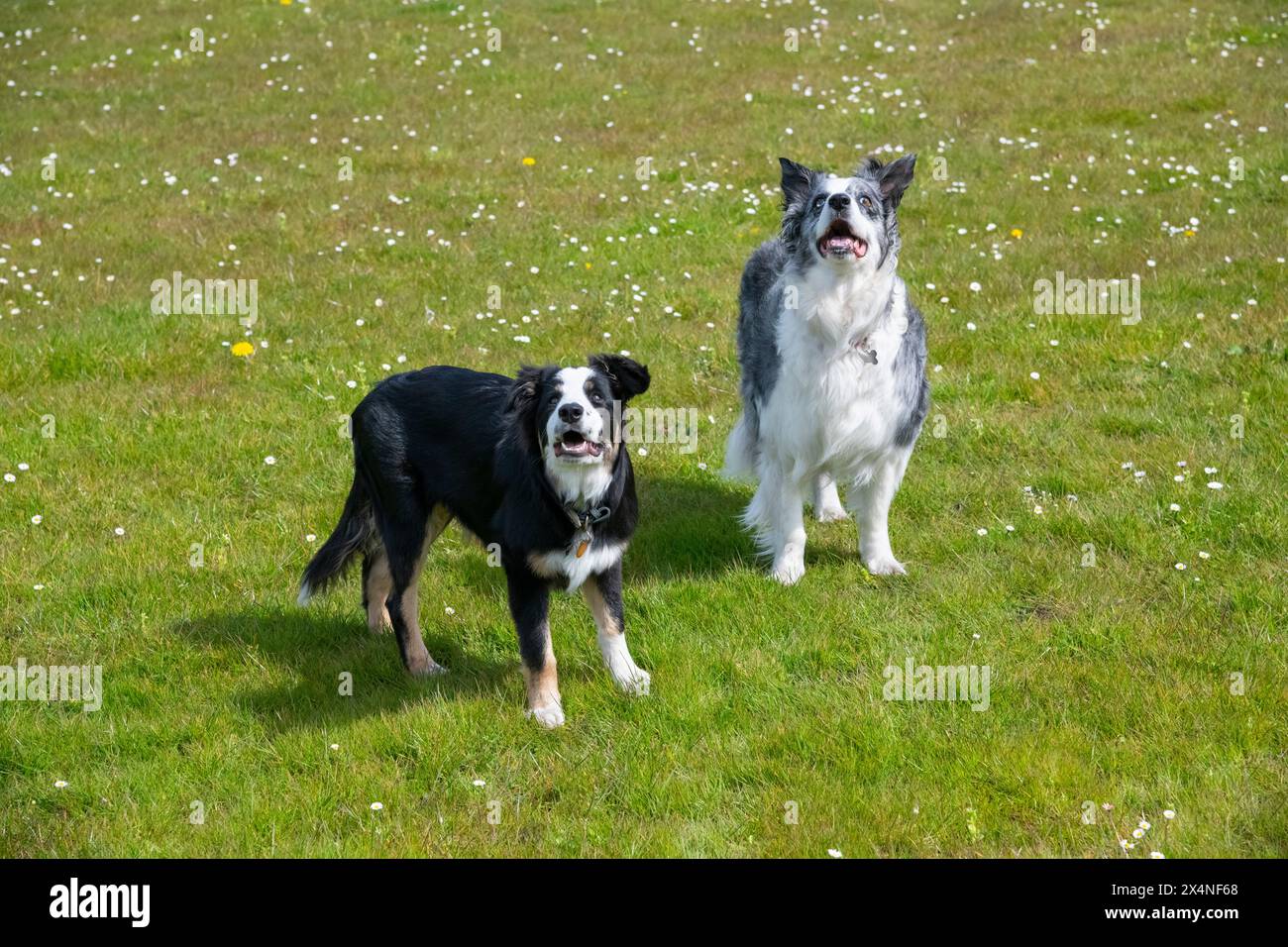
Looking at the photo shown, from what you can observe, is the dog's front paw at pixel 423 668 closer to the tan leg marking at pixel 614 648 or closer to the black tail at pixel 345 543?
the black tail at pixel 345 543

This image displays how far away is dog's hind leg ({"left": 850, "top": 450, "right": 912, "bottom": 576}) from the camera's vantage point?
7102 mm

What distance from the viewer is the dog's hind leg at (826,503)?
8000 millimetres

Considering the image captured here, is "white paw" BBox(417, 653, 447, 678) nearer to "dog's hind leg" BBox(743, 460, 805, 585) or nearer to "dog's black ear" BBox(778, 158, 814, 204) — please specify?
"dog's hind leg" BBox(743, 460, 805, 585)

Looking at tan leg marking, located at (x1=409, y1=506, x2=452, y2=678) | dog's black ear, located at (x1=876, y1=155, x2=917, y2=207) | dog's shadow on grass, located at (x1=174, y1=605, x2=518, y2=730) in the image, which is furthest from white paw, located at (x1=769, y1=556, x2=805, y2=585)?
dog's black ear, located at (x1=876, y1=155, x2=917, y2=207)

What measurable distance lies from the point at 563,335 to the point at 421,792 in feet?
18.0

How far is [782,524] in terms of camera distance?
7.19 m

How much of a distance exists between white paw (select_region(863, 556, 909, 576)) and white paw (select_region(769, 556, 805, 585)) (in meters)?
0.37

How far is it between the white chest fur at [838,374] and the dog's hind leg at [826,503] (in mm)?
913

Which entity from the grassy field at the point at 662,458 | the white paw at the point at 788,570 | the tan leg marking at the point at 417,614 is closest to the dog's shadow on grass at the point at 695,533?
the grassy field at the point at 662,458

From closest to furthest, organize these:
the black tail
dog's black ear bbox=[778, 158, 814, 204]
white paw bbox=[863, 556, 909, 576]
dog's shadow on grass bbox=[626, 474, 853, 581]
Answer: the black tail, dog's black ear bbox=[778, 158, 814, 204], white paw bbox=[863, 556, 909, 576], dog's shadow on grass bbox=[626, 474, 853, 581]

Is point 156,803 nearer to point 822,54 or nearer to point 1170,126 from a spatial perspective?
point 1170,126

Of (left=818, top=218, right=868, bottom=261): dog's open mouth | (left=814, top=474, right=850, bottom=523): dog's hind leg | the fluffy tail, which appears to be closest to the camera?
(left=818, top=218, right=868, bottom=261): dog's open mouth

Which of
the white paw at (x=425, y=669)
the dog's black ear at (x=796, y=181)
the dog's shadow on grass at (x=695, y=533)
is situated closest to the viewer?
the white paw at (x=425, y=669)
